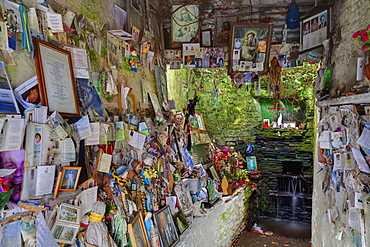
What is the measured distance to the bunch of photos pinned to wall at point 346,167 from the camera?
8.67 ft

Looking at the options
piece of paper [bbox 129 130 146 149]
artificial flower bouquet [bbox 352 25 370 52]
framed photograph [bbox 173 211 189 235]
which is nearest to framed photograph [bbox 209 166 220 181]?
framed photograph [bbox 173 211 189 235]

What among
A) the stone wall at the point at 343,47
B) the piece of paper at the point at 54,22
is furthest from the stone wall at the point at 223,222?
the piece of paper at the point at 54,22

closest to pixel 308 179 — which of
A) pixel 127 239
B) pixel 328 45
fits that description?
pixel 328 45

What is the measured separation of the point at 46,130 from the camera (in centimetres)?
172

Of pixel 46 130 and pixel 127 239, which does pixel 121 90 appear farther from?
pixel 127 239

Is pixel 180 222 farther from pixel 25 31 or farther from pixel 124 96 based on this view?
pixel 25 31

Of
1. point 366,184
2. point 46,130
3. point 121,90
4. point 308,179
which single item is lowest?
point 308,179

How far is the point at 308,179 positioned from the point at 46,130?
7503 millimetres

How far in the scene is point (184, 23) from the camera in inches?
166

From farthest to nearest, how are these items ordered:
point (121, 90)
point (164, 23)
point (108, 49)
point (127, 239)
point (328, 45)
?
1. point (164, 23)
2. point (328, 45)
3. point (121, 90)
4. point (108, 49)
5. point (127, 239)

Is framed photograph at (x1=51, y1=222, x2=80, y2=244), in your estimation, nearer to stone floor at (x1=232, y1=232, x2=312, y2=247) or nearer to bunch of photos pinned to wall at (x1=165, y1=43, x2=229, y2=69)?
bunch of photos pinned to wall at (x1=165, y1=43, x2=229, y2=69)

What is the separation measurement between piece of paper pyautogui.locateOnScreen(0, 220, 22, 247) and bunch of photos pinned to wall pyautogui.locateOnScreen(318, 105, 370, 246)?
290 cm

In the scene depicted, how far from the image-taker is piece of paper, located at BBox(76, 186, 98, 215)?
192 centimetres

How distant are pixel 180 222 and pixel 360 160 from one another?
227 cm
